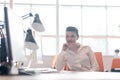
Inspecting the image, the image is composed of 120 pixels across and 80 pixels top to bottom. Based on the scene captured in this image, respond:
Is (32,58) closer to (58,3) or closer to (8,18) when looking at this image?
(8,18)

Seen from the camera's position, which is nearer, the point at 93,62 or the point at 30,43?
the point at 30,43

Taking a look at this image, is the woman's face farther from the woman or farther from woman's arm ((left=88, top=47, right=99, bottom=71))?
woman's arm ((left=88, top=47, right=99, bottom=71))

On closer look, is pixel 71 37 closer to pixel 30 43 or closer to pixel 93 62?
pixel 93 62

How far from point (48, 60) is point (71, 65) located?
3.46m

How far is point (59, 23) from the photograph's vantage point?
666cm

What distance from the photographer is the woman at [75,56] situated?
2879mm

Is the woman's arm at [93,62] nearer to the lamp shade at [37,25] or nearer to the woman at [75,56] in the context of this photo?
the woman at [75,56]

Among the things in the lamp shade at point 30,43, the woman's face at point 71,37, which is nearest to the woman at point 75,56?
the woman's face at point 71,37

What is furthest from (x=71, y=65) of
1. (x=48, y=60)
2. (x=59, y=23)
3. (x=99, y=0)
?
(x=99, y=0)

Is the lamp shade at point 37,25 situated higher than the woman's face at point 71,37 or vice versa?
the lamp shade at point 37,25

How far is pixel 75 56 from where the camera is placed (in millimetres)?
2939

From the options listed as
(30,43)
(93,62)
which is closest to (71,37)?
(93,62)

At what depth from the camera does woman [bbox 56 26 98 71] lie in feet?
9.45

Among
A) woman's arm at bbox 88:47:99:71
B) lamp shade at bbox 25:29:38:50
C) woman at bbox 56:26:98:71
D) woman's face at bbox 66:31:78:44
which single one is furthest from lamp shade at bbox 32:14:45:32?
woman's arm at bbox 88:47:99:71
